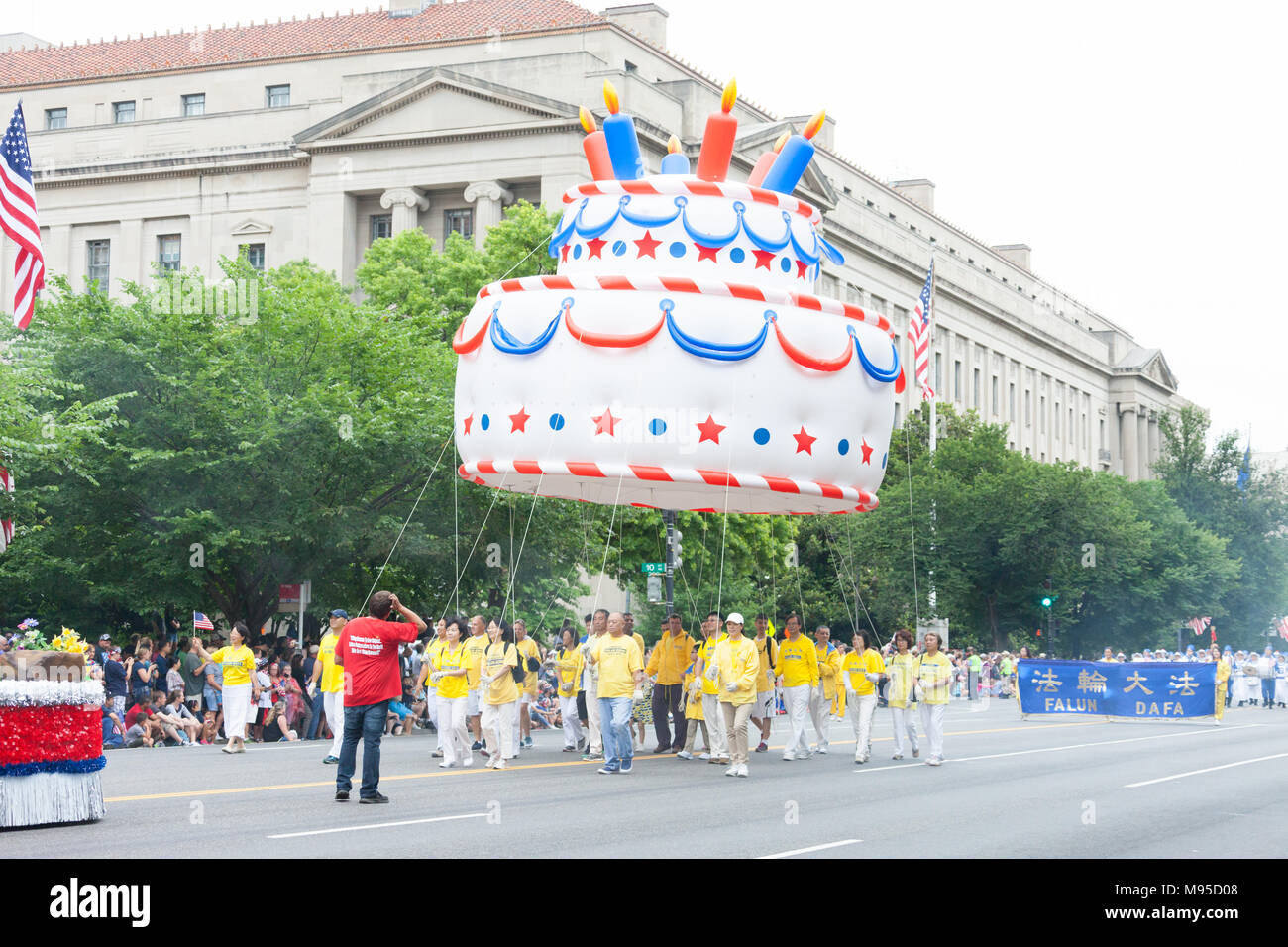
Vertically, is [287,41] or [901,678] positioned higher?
[287,41]

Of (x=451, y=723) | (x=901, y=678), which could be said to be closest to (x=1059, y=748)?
(x=901, y=678)

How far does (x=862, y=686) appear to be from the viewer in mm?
21062

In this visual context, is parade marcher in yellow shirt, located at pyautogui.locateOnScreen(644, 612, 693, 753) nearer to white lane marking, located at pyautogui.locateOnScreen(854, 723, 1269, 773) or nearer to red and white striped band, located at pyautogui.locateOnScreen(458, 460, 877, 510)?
white lane marking, located at pyautogui.locateOnScreen(854, 723, 1269, 773)

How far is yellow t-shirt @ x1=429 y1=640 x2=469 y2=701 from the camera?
19094 millimetres

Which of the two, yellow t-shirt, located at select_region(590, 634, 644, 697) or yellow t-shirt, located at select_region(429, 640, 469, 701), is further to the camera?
yellow t-shirt, located at select_region(429, 640, 469, 701)

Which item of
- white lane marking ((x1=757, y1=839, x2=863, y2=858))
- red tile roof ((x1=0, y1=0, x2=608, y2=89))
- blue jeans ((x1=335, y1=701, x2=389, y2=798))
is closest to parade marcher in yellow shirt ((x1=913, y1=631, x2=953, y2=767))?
white lane marking ((x1=757, y1=839, x2=863, y2=858))

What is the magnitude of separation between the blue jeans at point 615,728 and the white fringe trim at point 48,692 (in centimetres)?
639

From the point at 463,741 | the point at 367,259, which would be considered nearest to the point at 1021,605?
the point at 367,259

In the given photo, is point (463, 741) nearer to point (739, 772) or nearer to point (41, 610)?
point (739, 772)

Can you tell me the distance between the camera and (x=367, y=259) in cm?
4556

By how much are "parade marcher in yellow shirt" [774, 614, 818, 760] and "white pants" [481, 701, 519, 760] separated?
3572 millimetres

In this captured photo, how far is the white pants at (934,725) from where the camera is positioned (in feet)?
66.5

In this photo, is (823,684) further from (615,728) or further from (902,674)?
(615,728)

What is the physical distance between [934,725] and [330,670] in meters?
7.26
